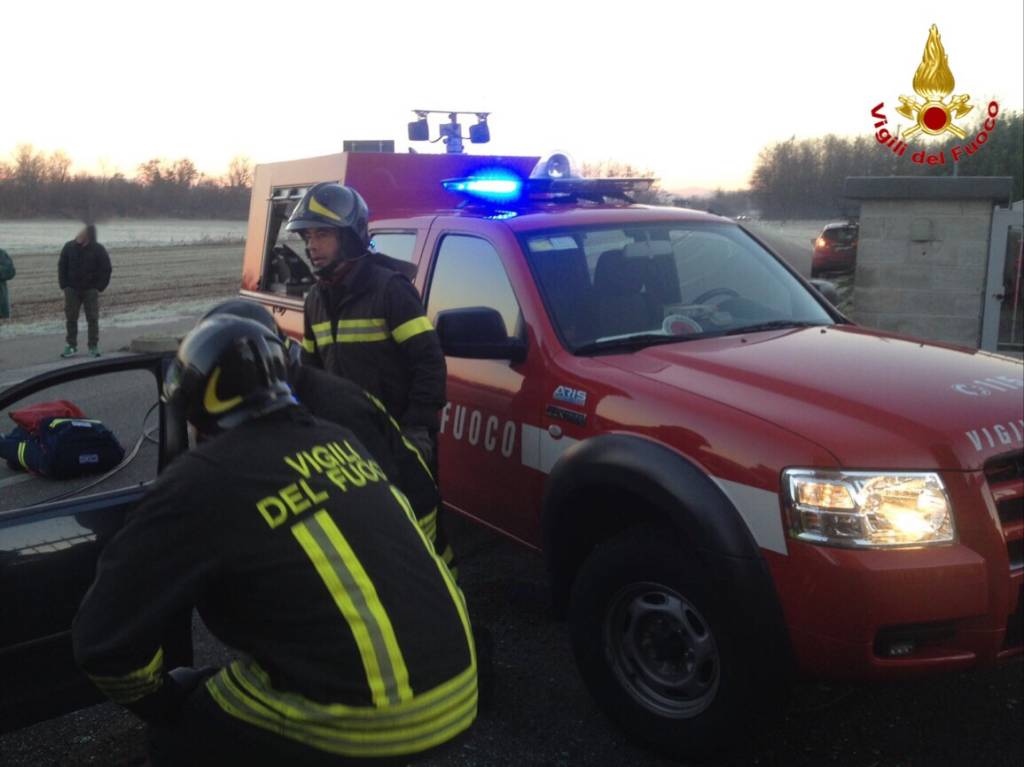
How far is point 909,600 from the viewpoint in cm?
277

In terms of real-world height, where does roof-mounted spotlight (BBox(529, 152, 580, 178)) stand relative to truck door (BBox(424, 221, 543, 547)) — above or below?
above

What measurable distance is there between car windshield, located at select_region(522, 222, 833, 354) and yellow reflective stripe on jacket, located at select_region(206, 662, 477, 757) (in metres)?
2.10

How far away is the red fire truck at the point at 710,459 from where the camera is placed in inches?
112

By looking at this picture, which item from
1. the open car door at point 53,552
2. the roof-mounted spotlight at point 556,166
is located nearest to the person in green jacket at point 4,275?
the roof-mounted spotlight at point 556,166

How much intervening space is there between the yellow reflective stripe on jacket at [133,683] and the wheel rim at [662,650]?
5.64 feet

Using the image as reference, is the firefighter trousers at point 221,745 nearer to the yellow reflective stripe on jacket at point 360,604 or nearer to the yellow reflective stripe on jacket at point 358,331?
the yellow reflective stripe on jacket at point 360,604

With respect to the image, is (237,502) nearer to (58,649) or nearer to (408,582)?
(408,582)

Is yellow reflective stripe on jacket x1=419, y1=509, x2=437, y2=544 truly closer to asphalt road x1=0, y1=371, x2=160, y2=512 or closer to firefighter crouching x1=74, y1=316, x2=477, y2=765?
asphalt road x1=0, y1=371, x2=160, y2=512

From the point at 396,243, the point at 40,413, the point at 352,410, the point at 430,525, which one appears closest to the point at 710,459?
the point at 430,525

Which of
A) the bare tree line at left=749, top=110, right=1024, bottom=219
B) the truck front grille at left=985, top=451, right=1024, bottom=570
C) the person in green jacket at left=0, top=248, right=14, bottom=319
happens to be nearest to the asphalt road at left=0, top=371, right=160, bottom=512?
the truck front grille at left=985, top=451, right=1024, bottom=570

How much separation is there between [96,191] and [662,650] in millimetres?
6719

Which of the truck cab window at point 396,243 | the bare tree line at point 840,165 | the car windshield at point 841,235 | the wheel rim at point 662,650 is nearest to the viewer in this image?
the wheel rim at point 662,650

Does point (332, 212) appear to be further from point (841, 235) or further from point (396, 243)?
point (841, 235)

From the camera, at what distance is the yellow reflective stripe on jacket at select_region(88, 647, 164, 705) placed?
6.22 ft
